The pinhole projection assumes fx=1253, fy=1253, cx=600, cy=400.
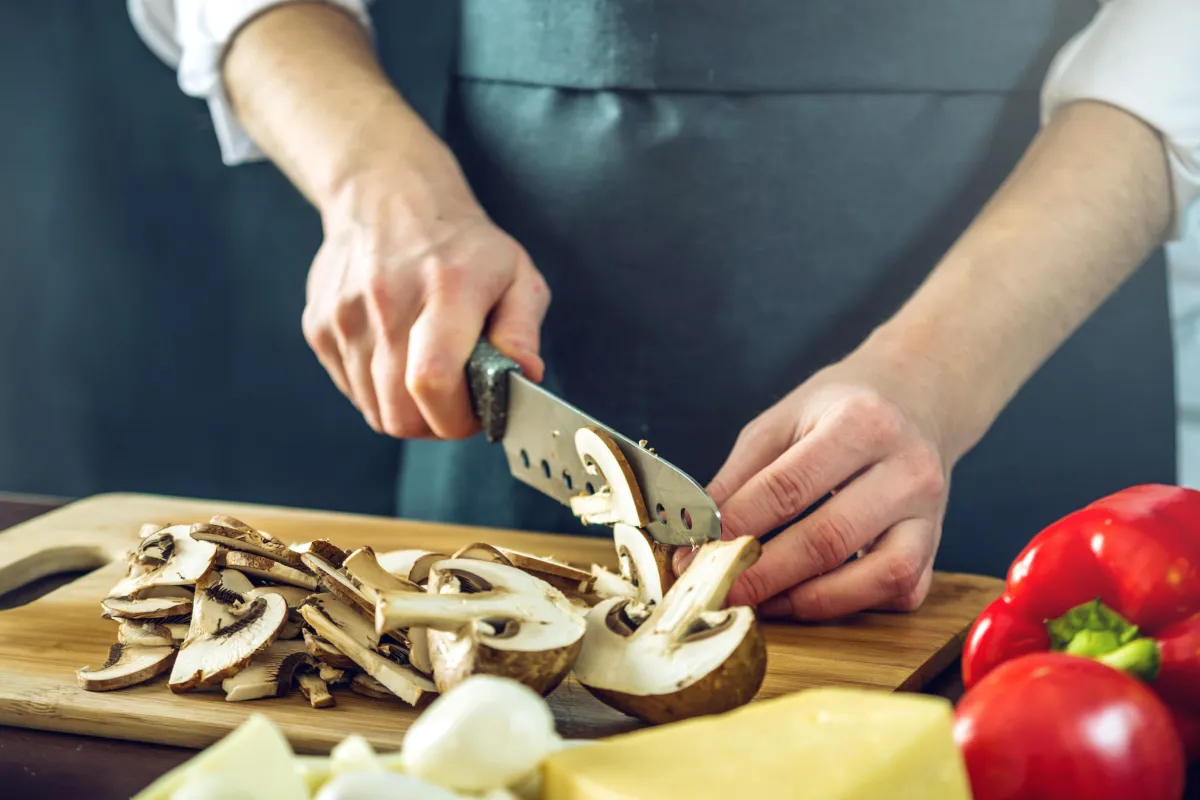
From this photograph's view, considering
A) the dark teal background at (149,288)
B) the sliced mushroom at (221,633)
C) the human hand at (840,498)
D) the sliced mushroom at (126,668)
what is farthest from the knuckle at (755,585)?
the dark teal background at (149,288)

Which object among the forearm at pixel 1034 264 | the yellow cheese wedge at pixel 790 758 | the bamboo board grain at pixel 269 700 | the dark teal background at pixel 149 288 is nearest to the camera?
the yellow cheese wedge at pixel 790 758

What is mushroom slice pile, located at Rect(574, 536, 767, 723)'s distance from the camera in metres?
0.97

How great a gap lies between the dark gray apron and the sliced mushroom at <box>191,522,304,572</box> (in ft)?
2.39

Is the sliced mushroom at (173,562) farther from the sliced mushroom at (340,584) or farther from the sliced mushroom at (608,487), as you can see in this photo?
the sliced mushroom at (608,487)

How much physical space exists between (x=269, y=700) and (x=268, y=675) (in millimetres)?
22

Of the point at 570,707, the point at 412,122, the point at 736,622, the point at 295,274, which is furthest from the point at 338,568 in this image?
the point at 295,274

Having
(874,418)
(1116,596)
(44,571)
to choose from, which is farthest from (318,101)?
(1116,596)

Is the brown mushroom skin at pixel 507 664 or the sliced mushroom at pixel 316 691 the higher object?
the brown mushroom skin at pixel 507 664

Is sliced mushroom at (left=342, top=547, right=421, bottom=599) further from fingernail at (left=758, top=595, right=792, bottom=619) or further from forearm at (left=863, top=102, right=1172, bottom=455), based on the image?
forearm at (left=863, top=102, right=1172, bottom=455)

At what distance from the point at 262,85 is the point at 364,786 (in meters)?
1.41

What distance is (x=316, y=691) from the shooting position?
44.0 inches

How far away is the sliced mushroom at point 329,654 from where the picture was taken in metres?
1.13

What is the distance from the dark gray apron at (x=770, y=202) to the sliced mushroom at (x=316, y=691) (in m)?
0.81

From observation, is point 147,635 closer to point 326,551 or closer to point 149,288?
point 326,551
